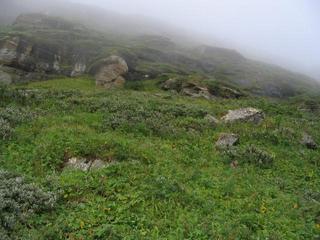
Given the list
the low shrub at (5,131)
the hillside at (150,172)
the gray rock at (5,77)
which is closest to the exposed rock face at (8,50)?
the gray rock at (5,77)

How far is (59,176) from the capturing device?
15602 mm

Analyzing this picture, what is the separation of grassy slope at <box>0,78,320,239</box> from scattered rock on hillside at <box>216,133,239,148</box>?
460 millimetres

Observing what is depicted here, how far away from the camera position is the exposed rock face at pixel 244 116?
2941cm

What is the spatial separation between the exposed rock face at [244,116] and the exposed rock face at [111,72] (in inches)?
1337

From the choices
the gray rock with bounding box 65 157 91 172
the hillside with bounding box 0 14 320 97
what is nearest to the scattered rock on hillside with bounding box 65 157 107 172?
the gray rock with bounding box 65 157 91 172

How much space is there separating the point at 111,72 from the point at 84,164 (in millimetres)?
49959

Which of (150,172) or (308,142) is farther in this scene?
(308,142)

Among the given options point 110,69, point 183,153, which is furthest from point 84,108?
point 110,69

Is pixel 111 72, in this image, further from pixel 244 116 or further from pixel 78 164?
pixel 78 164

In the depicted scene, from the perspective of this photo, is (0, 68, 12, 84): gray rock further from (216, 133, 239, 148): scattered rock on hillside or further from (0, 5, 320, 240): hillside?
(216, 133, 239, 148): scattered rock on hillside

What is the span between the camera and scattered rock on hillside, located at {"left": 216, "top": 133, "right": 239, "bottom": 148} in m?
22.7

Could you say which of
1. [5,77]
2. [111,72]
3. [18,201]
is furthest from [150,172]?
[111,72]

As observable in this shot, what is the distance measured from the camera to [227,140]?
23.4 meters

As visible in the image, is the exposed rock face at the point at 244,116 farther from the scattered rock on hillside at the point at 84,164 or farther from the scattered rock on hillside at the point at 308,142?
the scattered rock on hillside at the point at 84,164
